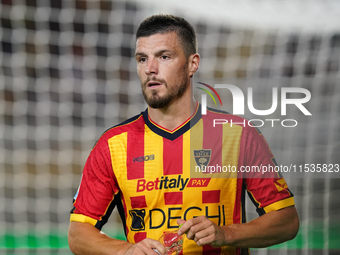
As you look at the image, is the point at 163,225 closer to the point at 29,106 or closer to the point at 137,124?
the point at 137,124

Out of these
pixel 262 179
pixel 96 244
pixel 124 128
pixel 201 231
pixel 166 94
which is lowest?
pixel 96 244

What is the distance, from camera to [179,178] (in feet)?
5.88

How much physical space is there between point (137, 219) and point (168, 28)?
0.93 meters

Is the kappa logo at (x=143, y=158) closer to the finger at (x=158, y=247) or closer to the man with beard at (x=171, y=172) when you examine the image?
the man with beard at (x=171, y=172)

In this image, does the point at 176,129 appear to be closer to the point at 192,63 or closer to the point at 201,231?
the point at 192,63

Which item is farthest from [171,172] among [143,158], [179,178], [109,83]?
[109,83]

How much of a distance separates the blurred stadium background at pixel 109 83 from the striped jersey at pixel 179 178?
1.09 meters

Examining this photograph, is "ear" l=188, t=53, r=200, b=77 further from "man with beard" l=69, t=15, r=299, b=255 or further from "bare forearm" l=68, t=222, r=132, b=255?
"bare forearm" l=68, t=222, r=132, b=255

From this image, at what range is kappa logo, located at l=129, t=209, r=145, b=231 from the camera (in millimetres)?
1757

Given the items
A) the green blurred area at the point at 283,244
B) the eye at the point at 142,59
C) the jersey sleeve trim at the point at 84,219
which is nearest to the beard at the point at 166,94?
the eye at the point at 142,59

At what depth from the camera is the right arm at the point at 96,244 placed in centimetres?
149

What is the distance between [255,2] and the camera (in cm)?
346

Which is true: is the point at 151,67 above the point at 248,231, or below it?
above

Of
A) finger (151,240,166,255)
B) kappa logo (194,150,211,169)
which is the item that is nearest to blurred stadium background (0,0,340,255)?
kappa logo (194,150,211,169)
